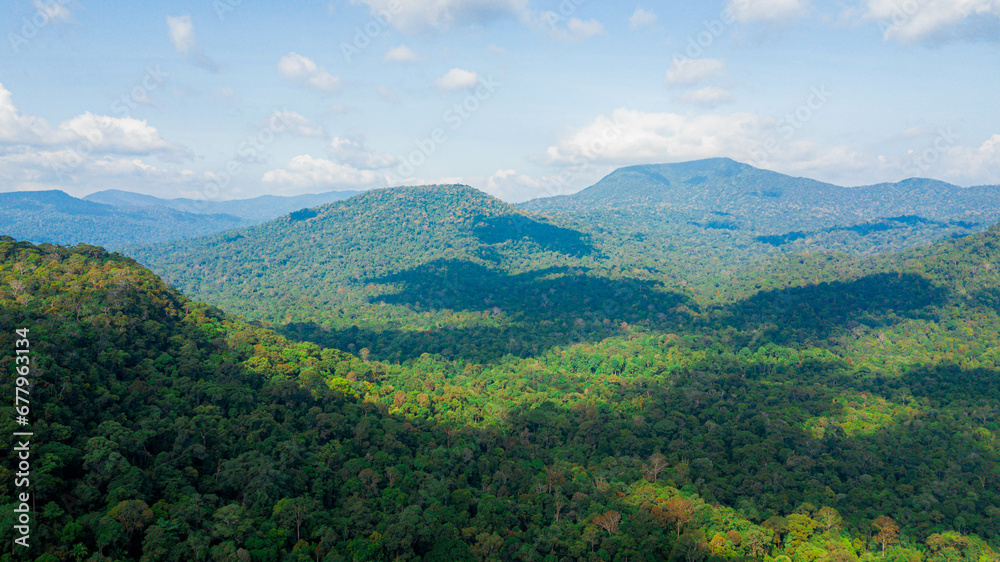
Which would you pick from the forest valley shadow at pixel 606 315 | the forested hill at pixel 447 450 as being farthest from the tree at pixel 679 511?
the forest valley shadow at pixel 606 315

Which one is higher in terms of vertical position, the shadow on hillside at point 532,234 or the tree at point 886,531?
the shadow on hillside at point 532,234

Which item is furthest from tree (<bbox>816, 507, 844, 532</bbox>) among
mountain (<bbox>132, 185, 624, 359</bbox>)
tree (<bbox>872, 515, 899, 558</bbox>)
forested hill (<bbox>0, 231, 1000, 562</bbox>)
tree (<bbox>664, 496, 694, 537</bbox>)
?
mountain (<bbox>132, 185, 624, 359</bbox>)

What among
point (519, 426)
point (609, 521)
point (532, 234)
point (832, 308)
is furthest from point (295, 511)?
point (532, 234)

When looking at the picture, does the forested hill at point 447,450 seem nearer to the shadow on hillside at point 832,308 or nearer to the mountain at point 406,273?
the shadow on hillside at point 832,308

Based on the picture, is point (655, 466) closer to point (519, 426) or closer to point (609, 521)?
point (609, 521)

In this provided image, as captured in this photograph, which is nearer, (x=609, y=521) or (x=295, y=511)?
(x=295, y=511)

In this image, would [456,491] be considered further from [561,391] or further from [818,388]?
[818,388]

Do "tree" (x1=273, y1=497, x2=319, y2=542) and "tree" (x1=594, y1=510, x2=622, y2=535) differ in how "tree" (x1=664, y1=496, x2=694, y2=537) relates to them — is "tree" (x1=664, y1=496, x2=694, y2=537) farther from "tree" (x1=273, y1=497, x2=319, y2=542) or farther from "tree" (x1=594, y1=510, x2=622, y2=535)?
"tree" (x1=273, y1=497, x2=319, y2=542)

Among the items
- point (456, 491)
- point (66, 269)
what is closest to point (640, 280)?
point (456, 491)
